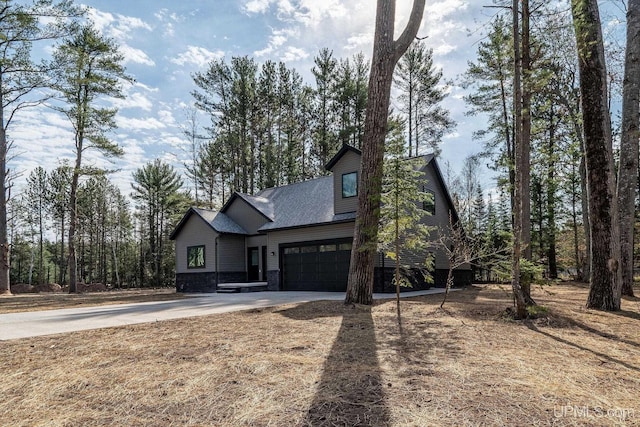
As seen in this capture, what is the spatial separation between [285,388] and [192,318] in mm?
4805

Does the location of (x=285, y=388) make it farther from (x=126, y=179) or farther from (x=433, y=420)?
(x=126, y=179)

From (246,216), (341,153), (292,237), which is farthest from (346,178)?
(246,216)

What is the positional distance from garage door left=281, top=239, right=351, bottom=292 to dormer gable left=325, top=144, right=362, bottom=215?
4.98 ft

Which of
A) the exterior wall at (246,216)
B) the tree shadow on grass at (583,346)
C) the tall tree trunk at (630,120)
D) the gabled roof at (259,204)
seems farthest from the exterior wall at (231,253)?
the tall tree trunk at (630,120)

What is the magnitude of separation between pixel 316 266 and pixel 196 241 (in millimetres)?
6866

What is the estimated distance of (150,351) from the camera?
4.31 metres

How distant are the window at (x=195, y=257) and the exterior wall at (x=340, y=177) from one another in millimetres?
7487

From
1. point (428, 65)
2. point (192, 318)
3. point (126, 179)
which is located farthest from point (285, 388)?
point (126, 179)

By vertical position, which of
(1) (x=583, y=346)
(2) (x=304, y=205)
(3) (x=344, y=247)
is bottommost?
(1) (x=583, y=346)

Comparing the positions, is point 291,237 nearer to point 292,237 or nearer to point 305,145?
point 292,237

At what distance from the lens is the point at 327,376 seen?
3.28 m

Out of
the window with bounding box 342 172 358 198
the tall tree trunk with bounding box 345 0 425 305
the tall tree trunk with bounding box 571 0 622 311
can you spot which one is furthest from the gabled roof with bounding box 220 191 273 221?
the tall tree trunk with bounding box 571 0 622 311

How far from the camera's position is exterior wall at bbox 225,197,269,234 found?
18141 millimetres

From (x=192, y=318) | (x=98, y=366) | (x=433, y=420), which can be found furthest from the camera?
(x=192, y=318)
